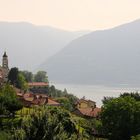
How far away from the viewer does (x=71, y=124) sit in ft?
99.3

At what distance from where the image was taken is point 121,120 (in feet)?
125

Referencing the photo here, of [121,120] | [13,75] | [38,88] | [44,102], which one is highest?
[13,75]

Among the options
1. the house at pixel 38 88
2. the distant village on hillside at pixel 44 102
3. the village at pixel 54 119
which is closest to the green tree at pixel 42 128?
the village at pixel 54 119

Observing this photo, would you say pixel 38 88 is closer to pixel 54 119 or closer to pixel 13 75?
pixel 13 75

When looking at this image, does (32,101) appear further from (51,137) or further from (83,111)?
(51,137)

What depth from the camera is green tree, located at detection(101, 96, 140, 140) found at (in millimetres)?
37781

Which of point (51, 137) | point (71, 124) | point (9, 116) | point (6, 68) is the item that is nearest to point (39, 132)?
point (51, 137)

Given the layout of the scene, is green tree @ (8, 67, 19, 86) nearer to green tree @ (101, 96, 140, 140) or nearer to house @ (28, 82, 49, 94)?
house @ (28, 82, 49, 94)

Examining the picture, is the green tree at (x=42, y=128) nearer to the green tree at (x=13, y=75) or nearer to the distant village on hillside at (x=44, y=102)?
the distant village on hillside at (x=44, y=102)

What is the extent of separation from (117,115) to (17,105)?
36.5 ft

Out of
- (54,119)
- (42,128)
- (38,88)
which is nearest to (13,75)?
(38,88)

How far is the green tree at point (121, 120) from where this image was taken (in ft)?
124

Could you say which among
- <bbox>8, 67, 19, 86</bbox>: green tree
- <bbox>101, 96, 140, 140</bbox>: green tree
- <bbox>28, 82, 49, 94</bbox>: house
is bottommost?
<bbox>101, 96, 140, 140</bbox>: green tree

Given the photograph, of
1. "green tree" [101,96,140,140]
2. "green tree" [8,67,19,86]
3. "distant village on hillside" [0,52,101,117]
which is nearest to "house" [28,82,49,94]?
"distant village on hillside" [0,52,101,117]
